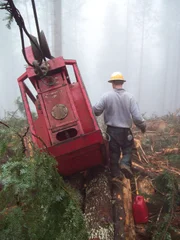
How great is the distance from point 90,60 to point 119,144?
220ft

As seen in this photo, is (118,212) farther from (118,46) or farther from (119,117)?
(118,46)

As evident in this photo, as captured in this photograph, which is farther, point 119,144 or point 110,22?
point 110,22

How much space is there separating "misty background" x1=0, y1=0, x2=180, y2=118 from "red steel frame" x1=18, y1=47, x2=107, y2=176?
34.3 meters

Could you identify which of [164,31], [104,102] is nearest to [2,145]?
[104,102]

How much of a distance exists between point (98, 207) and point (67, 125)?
1444 millimetres

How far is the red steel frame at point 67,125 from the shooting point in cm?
359

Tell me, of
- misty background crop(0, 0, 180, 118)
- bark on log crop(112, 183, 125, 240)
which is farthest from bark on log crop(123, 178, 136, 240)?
misty background crop(0, 0, 180, 118)

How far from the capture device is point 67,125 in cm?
371

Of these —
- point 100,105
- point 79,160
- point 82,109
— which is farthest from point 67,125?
point 100,105

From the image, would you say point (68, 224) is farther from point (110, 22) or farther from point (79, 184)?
point (110, 22)

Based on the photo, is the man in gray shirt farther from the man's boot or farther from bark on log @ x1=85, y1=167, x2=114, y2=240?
bark on log @ x1=85, y1=167, x2=114, y2=240

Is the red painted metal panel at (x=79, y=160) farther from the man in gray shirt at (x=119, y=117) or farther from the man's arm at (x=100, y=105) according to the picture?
the man's arm at (x=100, y=105)

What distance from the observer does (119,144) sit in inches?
191

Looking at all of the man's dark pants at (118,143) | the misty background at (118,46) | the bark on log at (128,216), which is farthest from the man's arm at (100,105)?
the misty background at (118,46)
